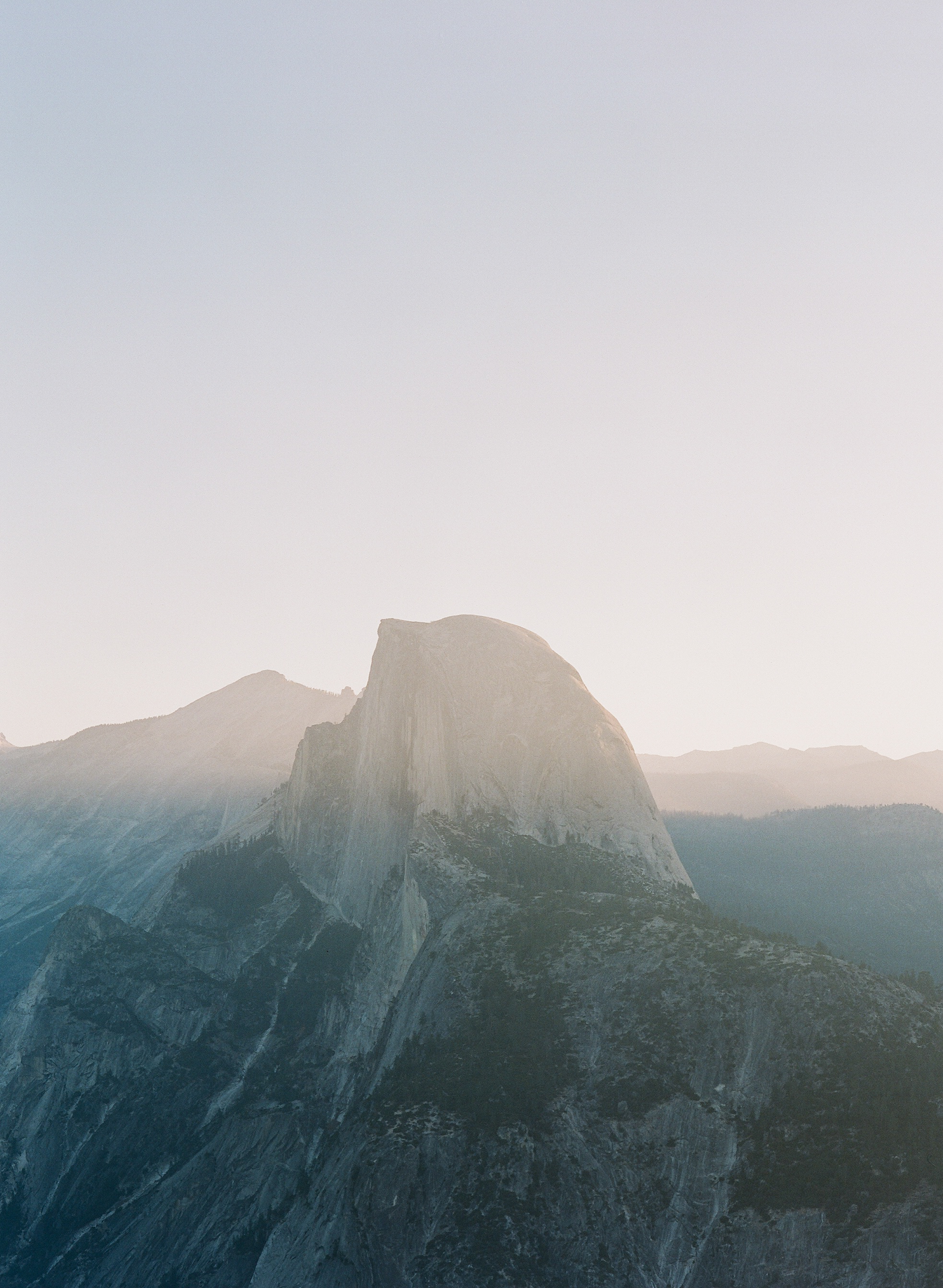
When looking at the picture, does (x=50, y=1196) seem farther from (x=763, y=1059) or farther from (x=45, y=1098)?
(x=763, y=1059)

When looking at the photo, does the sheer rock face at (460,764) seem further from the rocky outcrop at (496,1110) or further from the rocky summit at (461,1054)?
the rocky outcrop at (496,1110)

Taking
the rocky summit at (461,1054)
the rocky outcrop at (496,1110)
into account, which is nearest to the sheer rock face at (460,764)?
the rocky summit at (461,1054)

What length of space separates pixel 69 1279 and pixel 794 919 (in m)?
131

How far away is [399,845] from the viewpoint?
15212 cm

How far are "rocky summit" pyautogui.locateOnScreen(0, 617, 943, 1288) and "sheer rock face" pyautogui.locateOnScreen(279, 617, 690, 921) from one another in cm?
56

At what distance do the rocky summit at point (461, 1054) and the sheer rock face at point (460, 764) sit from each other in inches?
22.2

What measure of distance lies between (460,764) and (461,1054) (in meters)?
67.5

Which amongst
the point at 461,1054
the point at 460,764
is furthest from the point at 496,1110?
the point at 460,764

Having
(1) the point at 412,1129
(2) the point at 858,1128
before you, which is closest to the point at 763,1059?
(2) the point at 858,1128

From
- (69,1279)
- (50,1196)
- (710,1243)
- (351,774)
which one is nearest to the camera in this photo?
(710,1243)

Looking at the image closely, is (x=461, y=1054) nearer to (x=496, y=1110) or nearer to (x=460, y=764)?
(x=496, y=1110)

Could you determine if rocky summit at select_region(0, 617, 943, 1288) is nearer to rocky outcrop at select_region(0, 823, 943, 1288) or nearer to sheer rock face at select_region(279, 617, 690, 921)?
rocky outcrop at select_region(0, 823, 943, 1288)

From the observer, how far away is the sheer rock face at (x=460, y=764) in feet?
486

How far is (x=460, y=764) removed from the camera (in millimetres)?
156250
